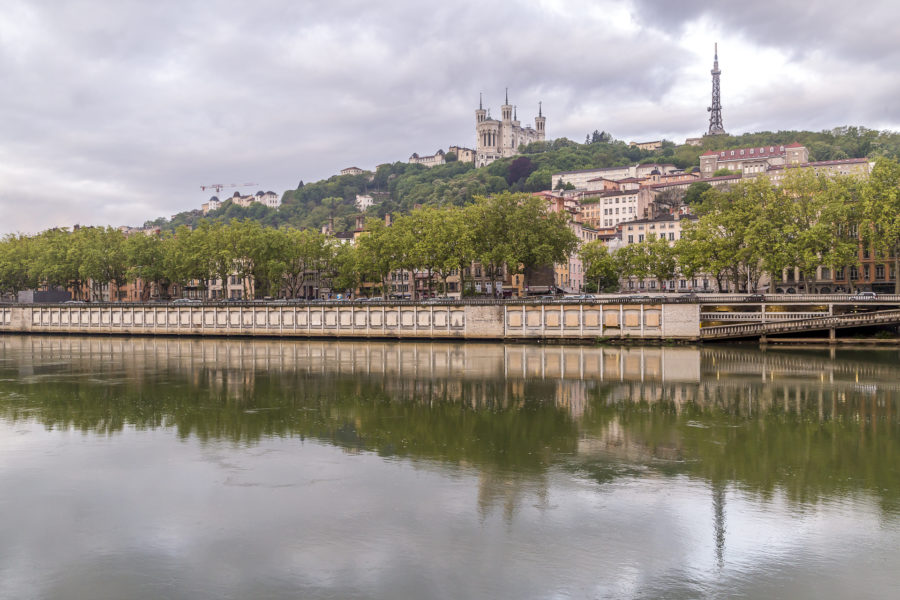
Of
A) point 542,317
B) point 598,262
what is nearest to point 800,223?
point 542,317

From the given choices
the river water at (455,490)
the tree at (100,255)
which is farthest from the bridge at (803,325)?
the tree at (100,255)

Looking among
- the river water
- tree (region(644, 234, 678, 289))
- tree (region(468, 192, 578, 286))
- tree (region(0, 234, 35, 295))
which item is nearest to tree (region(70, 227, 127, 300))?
tree (region(0, 234, 35, 295))

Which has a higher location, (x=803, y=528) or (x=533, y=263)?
(x=533, y=263)

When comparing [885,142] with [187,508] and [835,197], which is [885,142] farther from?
[187,508]

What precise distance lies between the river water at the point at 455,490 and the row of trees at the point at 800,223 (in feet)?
133

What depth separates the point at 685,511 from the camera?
1767cm

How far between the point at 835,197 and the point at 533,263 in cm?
3584

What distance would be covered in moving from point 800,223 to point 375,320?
49652 millimetres

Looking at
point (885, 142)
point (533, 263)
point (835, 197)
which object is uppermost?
point (885, 142)

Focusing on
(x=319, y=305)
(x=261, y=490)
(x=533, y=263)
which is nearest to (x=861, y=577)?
(x=261, y=490)

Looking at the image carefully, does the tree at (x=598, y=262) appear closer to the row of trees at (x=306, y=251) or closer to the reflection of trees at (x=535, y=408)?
the row of trees at (x=306, y=251)

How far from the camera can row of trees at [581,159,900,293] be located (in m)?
76.8

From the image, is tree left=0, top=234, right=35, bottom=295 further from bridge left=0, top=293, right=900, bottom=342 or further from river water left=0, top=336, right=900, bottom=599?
river water left=0, top=336, right=900, bottom=599

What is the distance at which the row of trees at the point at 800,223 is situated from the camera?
76812mm
